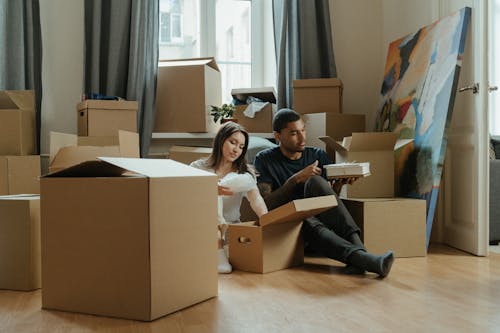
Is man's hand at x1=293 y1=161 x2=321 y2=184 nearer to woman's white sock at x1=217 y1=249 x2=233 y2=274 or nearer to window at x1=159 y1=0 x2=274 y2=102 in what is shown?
woman's white sock at x1=217 y1=249 x2=233 y2=274

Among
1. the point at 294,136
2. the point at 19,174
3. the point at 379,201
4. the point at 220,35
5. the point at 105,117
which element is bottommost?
the point at 379,201

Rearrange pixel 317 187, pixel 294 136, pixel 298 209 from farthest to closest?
pixel 294 136 → pixel 317 187 → pixel 298 209

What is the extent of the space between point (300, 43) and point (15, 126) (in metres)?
2.00

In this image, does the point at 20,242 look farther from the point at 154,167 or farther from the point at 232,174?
the point at 232,174

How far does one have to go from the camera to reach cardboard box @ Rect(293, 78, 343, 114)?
12.8ft

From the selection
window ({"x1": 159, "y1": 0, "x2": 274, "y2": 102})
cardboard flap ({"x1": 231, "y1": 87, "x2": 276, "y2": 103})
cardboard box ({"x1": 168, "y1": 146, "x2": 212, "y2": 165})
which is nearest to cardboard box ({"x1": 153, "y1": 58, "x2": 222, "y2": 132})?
cardboard flap ({"x1": 231, "y1": 87, "x2": 276, "y2": 103})

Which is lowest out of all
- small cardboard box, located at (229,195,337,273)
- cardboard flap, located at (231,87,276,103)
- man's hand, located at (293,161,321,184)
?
small cardboard box, located at (229,195,337,273)

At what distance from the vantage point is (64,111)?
391 centimetres

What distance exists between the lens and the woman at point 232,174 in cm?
283

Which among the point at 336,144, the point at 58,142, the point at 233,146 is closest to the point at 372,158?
the point at 336,144

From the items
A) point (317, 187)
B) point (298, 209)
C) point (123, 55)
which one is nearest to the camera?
point (298, 209)

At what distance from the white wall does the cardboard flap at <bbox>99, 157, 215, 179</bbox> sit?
2034mm

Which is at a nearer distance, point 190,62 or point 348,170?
point 348,170

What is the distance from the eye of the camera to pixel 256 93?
4008 mm
